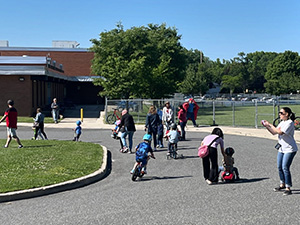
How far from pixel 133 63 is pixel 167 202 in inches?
972

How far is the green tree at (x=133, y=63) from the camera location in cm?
3191

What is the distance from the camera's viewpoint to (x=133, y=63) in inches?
1256

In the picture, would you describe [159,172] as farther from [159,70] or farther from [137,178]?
[159,70]

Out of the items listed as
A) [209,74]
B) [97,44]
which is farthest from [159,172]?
[209,74]

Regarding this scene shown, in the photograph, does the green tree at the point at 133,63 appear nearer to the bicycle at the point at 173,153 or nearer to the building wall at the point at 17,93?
the building wall at the point at 17,93

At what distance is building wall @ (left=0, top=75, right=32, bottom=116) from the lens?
104 ft

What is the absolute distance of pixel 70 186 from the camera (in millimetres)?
9414

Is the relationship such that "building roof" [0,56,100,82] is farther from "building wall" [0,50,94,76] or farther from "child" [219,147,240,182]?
"child" [219,147,240,182]

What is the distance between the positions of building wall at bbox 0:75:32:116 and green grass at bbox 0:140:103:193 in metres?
16.1

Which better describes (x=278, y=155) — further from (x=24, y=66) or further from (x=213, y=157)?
(x=24, y=66)

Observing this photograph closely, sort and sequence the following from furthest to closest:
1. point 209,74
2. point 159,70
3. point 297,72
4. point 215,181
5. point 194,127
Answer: point 297,72, point 209,74, point 159,70, point 194,127, point 215,181

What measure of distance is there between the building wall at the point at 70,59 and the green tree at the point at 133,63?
16721mm

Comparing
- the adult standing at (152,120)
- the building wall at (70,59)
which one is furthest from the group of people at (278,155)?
the building wall at (70,59)

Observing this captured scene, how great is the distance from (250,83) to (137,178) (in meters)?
110
